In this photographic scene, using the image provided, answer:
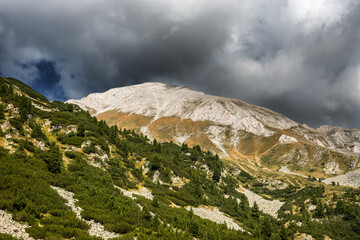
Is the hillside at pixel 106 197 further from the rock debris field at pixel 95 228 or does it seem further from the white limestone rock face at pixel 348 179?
the white limestone rock face at pixel 348 179

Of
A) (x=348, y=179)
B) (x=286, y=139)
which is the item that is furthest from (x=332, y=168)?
(x=286, y=139)

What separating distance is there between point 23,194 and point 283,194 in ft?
317

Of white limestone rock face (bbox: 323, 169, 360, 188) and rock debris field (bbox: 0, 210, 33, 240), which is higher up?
white limestone rock face (bbox: 323, 169, 360, 188)

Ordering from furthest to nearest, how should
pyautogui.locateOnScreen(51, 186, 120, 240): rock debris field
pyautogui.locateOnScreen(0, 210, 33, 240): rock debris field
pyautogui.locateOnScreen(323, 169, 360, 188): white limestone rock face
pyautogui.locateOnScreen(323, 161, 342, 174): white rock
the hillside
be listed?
pyautogui.locateOnScreen(323, 161, 342, 174): white rock → pyautogui.locateOnScreen(323, 169, 360, 188): white limestone rock face → the hillside → pyautogui.locateOnScreen(51, 186, 120, 240): rock debris field → pyautogui.locateOnScreen(0, 210, 33, 240): rock debris field

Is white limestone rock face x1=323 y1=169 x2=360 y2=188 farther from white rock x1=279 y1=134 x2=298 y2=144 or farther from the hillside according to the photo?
the hillside

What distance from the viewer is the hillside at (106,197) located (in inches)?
507

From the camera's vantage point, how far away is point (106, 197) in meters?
19.8

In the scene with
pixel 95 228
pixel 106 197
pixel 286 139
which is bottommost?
pixel 95 228

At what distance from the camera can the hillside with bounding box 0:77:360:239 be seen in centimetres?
1289

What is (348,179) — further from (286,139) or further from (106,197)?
(106,197)

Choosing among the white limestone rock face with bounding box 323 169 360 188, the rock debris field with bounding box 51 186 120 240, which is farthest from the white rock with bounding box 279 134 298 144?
the rock debris field with bounding box 51 186 120 240

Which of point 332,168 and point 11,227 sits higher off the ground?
point 332,168

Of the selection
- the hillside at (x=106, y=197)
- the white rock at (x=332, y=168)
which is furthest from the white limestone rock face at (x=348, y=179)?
the hillside at (x=106, y=197)

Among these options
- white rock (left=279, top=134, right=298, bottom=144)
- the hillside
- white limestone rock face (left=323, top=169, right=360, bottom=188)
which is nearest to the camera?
the hillside
